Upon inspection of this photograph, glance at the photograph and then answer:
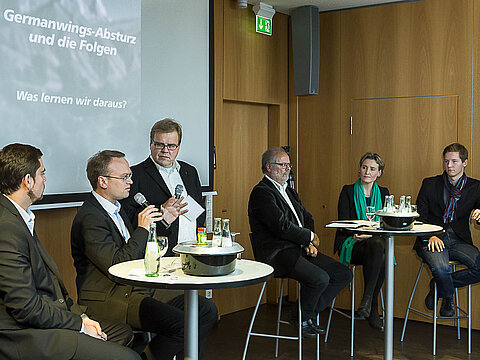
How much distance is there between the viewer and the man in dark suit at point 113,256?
3037 mm

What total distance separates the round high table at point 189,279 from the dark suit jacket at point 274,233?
1.20 meters

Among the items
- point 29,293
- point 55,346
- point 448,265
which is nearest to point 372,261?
point 448,265

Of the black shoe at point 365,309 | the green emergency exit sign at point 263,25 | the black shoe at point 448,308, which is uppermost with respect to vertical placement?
the green emergency exit sign at point 263,25

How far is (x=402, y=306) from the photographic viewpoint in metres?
5.70

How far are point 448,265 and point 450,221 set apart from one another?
16.2 inches

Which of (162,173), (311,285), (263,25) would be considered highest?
(263,25)

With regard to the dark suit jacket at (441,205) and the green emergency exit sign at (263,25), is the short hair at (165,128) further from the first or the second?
the dark suit jacket at (441,205)

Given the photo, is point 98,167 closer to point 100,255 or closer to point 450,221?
point 100,255

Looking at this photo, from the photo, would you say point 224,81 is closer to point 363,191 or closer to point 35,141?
point 363,191

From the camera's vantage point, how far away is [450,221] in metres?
5.03

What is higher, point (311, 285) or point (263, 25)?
point (263, 25)

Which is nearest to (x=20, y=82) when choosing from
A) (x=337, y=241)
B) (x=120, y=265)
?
(x=120, y=265)

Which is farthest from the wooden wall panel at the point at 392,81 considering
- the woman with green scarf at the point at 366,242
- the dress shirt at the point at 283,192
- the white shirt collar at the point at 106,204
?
the white shirt collar at the point at 106,204

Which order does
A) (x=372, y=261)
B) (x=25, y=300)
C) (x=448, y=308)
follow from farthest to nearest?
(x=448, y=308), (x=372, y=261), (x=25, y=300)
